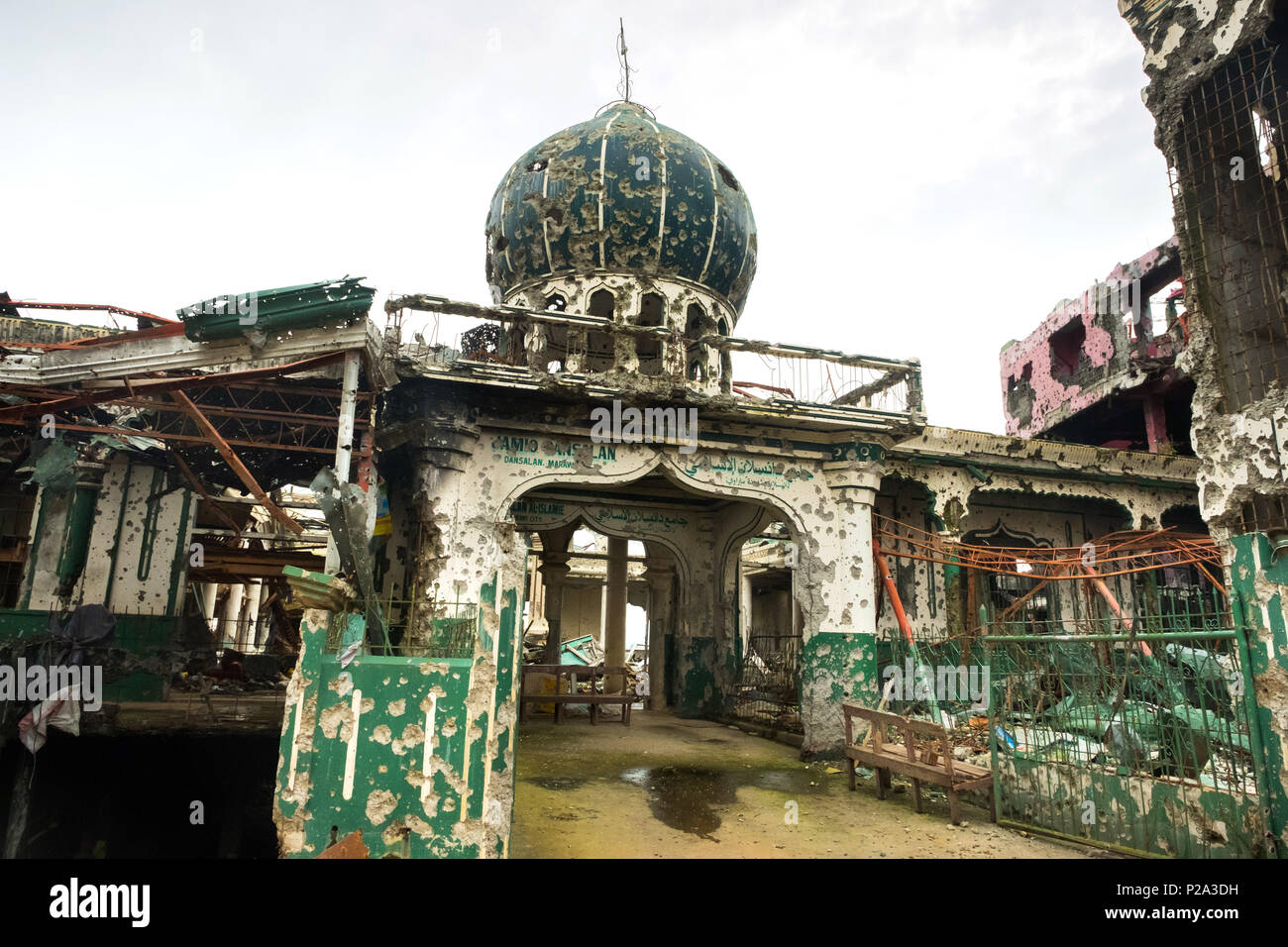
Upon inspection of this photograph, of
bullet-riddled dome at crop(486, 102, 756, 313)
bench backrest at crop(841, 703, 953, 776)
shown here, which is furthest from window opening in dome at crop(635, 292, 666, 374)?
bench backrest at crop(841, 703, 953, 776)

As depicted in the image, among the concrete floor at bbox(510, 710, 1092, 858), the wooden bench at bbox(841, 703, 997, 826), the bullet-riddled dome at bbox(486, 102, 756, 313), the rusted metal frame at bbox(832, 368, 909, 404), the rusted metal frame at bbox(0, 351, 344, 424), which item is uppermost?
the bullet-riddled dome at bbox(486, 102, 756, 313)

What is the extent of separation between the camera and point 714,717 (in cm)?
1571

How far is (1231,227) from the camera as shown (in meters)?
7.79

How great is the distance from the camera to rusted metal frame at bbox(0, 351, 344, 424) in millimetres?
8312

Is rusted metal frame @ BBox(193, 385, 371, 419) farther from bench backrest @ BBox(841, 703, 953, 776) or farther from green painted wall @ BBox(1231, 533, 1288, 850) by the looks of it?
green painted wall @ BBox(1231, 533, 1288, 850)

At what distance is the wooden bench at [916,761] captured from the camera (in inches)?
303

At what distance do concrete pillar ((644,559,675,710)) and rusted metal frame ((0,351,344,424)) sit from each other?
9.94m

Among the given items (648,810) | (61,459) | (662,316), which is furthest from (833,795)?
(61,459)

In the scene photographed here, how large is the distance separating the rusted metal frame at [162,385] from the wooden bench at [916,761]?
7.25 meters

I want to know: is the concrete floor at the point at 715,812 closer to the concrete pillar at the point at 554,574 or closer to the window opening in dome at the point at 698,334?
the concrete pillar at the point at 554,574

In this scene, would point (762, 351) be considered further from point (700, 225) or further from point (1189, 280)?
point (1189, 280)

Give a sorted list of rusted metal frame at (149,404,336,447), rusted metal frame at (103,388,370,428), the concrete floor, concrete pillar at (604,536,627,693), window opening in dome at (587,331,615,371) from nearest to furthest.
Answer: the concrete floor
rusted metal frame at (103,388,370,428)
rusted metal frame at (149,404,336,447)
window opening in dome at (587,331,615,371)
concrete pillar at (604,536,627,693)

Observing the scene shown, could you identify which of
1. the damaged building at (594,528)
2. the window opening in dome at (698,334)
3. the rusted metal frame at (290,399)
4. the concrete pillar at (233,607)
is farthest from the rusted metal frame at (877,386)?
the concrete pillar at (233,607)

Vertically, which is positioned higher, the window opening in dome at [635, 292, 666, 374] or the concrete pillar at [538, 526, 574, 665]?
the window opening in dome at [635, 292, 666, 374]
